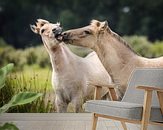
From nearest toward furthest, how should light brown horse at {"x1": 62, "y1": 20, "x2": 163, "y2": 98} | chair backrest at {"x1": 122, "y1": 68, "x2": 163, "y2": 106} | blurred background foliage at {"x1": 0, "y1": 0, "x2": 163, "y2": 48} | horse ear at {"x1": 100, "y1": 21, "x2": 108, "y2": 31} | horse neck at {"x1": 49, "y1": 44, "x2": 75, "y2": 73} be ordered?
chair backrest at {"x1": 122, "y1": 68, "x2": 163, "y2": 106}
light brown horse at {"x1": 62, "y1": 20, "x2": 163, "y2": 98}
horse ear at {"x1": 100, "y1": 21, "x2": 108, "y2": 31}
horse neck at {"x1": 49, "y1": 44, "x2": 75, "y2": 73}
blurred background foliage at {"x1": 0, "y1": 0, "x2": 163, "y2": 48}

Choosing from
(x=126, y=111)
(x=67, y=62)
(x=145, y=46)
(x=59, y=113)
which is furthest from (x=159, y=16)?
→ (x=126, y=111)

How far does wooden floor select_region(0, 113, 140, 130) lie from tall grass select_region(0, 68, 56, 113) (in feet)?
0.32

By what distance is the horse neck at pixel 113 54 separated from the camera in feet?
16.6

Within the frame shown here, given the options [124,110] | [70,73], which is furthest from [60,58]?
→ [124,110]

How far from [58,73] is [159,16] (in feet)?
4.98

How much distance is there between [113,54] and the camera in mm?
5094

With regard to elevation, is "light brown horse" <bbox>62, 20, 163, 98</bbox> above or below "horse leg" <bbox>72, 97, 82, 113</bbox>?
above

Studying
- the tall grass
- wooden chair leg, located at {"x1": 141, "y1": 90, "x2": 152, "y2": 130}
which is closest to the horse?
the tall grass

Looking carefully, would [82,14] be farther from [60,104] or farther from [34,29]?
[60,104]

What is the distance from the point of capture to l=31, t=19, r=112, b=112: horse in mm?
5305

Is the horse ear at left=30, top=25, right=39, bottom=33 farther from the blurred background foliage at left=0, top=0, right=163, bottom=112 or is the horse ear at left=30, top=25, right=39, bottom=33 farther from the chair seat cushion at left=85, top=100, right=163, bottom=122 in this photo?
the chair seat cushion at left=85, top=100, right=163, bottom=122

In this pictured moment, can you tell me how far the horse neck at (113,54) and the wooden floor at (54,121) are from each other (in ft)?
1.92

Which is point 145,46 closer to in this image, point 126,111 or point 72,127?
point 72,127

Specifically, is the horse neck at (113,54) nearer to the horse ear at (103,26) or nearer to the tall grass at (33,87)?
the horse ear at (103,26)
